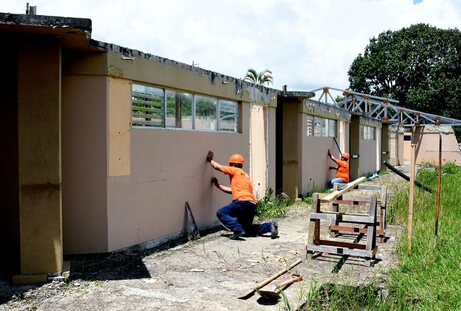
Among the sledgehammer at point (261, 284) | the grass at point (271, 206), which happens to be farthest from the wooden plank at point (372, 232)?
the grass at point (271, 206)

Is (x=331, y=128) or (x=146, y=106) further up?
(x=146, y=106)

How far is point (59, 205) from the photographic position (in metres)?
6.26

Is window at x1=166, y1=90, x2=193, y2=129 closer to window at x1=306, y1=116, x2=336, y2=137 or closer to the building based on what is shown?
the building

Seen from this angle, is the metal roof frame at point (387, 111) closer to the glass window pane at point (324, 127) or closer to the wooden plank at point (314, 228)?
the glass window pane at point (324, 127)

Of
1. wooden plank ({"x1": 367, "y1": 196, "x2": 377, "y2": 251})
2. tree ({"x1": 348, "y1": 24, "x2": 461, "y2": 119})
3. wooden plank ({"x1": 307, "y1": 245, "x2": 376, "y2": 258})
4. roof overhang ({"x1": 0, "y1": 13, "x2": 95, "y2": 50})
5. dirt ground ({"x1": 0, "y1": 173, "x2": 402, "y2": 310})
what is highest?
Answer: tree ({"x1": 348, "y1": 24, "x2": 461, "y2": 119})

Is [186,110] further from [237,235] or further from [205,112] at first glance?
[237,235]

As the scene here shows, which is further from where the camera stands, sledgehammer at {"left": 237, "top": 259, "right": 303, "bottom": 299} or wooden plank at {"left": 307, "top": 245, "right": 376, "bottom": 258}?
wooden plank at {"left": 307, "top": 245, "right": 376, "bottom": 258}

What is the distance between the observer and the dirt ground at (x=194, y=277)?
556cm

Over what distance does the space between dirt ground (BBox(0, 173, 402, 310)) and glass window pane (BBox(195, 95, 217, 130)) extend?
7.16ft

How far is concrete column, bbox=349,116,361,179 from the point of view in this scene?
70.3ft

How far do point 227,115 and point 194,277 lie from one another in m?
4.86

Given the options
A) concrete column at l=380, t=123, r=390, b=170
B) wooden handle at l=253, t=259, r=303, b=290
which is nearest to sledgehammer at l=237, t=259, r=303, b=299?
wooden handle at l=253, t=259, r=303, b=290

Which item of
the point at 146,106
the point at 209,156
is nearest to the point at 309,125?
the point at 209,156

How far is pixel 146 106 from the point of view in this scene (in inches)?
320
